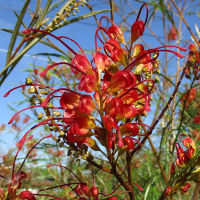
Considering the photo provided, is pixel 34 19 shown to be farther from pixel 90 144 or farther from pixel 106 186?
pixel 106 186

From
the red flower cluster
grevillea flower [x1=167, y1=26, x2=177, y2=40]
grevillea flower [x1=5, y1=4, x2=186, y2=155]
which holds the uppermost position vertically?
grevillea flower [x1=167, y1=26, x2=177, y2=40]

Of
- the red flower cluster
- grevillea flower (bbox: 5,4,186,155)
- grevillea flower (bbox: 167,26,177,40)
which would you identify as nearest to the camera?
grevillea flower (bbox: 5,4,186,155)

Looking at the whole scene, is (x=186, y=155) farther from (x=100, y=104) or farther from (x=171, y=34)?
(x=171, y=34)

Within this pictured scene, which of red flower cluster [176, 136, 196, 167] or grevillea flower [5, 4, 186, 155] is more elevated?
grevillea flower [5, 4, 186, 155]

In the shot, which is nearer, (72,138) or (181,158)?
(72,138)

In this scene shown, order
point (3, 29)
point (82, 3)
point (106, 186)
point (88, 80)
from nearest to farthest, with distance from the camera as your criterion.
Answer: point (88, 80) → point (3, 29) → point (82, 3) → point (106, 186)

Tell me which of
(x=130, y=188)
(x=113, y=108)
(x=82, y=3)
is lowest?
(x=130, y=188)

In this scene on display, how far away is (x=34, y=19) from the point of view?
0.39 m

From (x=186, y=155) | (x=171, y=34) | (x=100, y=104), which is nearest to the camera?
(x=100, y=104)

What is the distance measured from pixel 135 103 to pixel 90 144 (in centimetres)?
10

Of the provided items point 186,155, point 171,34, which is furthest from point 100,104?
point 171,34

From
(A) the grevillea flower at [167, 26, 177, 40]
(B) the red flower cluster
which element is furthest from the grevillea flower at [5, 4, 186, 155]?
(A) the grevillea flower at [167, 26, 177, 40]

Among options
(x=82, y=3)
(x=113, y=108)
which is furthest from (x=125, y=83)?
(x=82, y=3)

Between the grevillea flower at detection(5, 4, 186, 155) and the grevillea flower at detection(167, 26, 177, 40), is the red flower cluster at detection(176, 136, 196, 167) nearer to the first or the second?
the grevillea flower at detection(5, 4, 186, 155)
